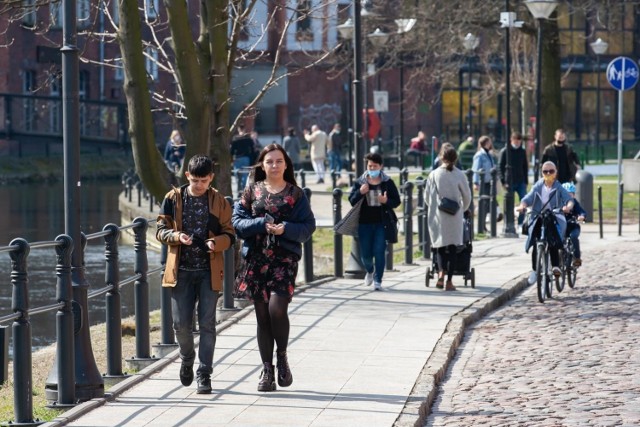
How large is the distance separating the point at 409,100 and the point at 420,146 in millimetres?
20598

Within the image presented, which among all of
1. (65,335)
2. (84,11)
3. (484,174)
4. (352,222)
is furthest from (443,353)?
(84,11)

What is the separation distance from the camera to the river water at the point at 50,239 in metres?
20.2

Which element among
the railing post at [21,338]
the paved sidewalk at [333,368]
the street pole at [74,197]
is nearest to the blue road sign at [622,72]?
the paved sidewalk at [333,368]

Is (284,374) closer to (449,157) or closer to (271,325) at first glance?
(271,325)

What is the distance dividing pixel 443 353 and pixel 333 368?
1206 millimetres

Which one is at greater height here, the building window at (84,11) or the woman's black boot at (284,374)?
the building window at (84,11)

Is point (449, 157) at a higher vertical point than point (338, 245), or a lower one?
higher

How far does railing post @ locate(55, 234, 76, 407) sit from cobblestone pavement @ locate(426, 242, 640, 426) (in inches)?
88.7

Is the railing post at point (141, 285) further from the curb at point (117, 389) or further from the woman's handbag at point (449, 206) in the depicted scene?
the woman's handbag at point (449, 206)

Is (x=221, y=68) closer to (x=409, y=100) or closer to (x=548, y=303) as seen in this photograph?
(x=548, y=303)

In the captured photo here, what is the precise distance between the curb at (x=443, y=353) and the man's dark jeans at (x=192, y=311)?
1.35 m

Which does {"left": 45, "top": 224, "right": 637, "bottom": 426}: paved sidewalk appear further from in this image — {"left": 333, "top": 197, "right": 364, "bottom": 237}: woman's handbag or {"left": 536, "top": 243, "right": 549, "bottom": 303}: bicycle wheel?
{"left": 333, "top": 197, "right": 364, "bottom": 237}: woman's handbag

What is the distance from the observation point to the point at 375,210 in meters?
16.4

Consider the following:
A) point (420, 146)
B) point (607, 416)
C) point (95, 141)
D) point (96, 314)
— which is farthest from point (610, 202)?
point (95, 141)
